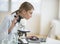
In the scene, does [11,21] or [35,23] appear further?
[35,23]

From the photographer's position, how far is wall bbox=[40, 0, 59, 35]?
3.65 m

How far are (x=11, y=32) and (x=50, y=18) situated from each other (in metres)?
2.05

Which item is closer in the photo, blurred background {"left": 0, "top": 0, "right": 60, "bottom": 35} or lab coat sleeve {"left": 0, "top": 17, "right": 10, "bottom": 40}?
lab coat sleeve {"left": 0, "top": 17, "right": 10, "bottom": 40}

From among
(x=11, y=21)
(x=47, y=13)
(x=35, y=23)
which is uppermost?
(x=47, y=13)

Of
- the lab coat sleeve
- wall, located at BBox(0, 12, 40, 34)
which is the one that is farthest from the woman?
wall, located at BBox(0, 12, 40, 34)

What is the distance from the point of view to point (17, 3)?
2.88 meters

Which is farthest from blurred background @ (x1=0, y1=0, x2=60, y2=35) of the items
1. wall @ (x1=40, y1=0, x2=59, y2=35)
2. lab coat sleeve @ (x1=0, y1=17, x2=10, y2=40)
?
lab coat sleeve @ (x1=0, y1=17, x2=10, y2=40)

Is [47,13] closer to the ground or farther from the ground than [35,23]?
farther from the ground

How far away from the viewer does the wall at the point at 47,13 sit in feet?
12.0

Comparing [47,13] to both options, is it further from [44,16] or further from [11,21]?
[11,21]

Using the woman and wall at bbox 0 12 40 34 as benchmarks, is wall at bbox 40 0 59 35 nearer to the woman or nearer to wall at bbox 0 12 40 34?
wall at bbox 0 12 40 34

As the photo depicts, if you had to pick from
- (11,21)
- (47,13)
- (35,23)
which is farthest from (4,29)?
(47,13)

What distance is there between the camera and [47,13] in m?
3.69

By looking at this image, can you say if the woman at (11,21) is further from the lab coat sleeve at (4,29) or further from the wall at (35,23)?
the wall at (35,23)
